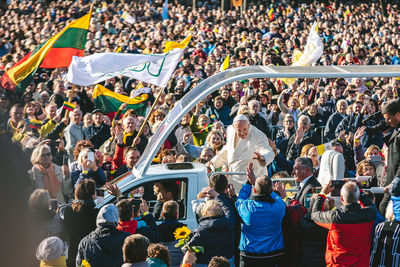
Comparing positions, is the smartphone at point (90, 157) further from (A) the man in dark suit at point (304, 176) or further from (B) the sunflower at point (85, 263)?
(A) the man in dark suit at point (304, 176)

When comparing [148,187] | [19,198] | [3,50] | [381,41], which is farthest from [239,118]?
[381,41]

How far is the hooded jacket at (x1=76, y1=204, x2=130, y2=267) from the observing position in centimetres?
527

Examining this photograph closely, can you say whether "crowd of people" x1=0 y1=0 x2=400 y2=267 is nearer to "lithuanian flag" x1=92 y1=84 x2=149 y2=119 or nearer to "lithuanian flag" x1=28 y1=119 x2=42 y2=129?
"lithuanian flag" x1=28 y1=119 x2=42 y2=129

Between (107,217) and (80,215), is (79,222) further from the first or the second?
(107,217)

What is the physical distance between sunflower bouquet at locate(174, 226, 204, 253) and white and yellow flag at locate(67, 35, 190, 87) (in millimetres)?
3164

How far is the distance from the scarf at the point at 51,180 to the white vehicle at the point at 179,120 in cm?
79

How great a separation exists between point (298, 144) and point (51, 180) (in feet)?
13.7

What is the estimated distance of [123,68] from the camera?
8.54 metres

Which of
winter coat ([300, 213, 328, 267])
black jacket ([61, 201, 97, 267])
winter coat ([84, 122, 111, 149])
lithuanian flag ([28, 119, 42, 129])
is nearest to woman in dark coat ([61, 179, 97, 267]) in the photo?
black jacket ([61, 201, 97, 267])

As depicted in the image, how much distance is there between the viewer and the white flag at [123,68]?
337 inches

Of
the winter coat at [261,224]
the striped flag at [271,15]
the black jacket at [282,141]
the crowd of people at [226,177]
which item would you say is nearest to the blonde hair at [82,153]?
the crowd of people at [226,177]

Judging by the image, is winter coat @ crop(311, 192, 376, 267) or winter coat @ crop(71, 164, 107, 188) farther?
winter coat @ crop(71, 164, 107, 188)

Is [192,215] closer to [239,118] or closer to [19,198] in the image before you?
[239,118]

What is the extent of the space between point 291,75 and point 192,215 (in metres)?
1.78
